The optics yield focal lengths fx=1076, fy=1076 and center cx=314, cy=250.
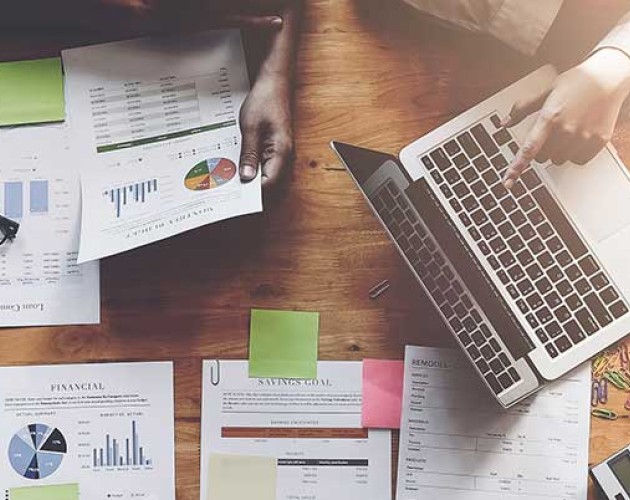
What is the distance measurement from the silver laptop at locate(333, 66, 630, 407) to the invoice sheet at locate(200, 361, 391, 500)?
15 centimetres

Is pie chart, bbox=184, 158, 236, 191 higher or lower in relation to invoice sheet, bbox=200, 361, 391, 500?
higher

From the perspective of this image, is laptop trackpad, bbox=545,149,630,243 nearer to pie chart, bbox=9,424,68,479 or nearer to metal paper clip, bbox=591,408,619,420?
metal paper clip, bbox=591,408,619,420

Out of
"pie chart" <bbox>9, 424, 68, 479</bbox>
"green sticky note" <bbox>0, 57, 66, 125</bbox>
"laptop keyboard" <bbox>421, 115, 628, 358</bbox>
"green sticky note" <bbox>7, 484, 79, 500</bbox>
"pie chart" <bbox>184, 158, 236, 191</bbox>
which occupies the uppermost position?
"green sticky note" <bbox>0, 57, 66, 125</bbox>

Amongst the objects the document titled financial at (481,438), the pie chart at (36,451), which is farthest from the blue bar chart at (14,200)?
the document titled financial at (481,438)

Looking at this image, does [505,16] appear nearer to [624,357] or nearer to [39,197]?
[624,357]

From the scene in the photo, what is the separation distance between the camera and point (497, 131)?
1.16 m

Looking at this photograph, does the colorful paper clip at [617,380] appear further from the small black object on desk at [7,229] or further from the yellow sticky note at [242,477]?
the small black object on desk at [7,229]

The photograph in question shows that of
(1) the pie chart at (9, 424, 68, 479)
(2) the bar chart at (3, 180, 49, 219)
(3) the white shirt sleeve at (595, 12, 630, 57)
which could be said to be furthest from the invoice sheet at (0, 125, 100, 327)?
A: (3) the white shirt sleeve at (595, 12, 630, 57)

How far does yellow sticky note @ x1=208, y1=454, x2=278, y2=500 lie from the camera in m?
1.18

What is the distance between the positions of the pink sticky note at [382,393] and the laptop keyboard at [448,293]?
9cm

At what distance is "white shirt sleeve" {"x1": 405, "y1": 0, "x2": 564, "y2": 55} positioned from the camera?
1.16 m

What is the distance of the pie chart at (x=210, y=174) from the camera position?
3.85 ft

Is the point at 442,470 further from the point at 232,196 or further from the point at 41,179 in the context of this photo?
the point at 41,179

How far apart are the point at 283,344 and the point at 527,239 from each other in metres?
0.29
